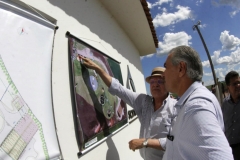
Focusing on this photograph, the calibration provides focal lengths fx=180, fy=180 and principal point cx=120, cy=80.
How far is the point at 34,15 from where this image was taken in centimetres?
133

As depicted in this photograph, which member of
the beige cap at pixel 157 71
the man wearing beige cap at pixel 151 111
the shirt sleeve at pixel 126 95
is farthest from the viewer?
the beige cap at pixel 157 71

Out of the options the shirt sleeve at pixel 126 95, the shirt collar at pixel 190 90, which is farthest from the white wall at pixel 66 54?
the shirt collar at pixel 190 90

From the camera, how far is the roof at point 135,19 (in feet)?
10.9

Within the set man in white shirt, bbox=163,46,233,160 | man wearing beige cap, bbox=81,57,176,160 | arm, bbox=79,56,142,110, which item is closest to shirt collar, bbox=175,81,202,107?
man in white shirt, bbox=163,46,233,160

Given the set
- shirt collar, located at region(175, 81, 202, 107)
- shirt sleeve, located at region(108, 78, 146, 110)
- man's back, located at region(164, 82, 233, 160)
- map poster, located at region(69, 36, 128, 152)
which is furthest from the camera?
shirt sleeve, located at region(108, 78, 146, 110)

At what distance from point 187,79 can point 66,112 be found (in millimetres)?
1031

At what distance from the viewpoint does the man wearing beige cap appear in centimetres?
192

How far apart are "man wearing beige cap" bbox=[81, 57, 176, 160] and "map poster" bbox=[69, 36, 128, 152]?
0.14 meters

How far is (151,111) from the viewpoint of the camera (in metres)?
2.14

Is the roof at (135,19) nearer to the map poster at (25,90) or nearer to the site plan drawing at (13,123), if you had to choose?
the map poster at (25,90)

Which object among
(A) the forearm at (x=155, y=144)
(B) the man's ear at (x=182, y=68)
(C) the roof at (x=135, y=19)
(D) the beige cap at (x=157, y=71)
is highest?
(C) the roof at (x=135, y=19)

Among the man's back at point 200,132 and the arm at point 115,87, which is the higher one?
the arm at point 115,87

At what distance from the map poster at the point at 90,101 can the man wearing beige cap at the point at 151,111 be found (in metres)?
0.14

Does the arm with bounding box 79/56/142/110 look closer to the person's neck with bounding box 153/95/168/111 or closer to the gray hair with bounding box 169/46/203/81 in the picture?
the person's neck with bounding box 153/95/168/111
